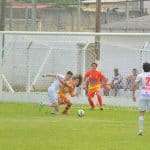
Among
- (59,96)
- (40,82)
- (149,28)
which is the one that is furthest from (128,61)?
(149,28)

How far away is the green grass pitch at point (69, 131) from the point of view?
58.2 feet

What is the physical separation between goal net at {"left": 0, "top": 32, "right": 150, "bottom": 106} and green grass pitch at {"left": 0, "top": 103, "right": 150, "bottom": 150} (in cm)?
562

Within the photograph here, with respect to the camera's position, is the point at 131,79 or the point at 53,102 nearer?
the point at 53,102

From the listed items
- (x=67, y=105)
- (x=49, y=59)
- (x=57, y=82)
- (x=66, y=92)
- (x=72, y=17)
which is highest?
(x=72, y=17)

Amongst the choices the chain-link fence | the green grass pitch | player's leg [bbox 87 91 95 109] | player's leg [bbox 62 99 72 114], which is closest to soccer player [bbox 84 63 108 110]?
player's leg [bbox 87 91 95 109]

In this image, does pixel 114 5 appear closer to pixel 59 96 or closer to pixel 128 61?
pixel 128 61

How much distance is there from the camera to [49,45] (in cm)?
3806

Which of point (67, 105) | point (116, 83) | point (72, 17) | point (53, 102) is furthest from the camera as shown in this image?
point (72, 17)

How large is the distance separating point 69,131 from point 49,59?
16692 mm

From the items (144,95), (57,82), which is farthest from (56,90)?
(144,95)

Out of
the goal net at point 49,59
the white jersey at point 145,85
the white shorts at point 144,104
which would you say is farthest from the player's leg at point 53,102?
the white shorts at point 144,104

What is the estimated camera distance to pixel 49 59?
122ft

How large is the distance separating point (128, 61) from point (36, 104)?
606 centimetres

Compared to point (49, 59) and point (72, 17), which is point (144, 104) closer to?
point (49, 59)
